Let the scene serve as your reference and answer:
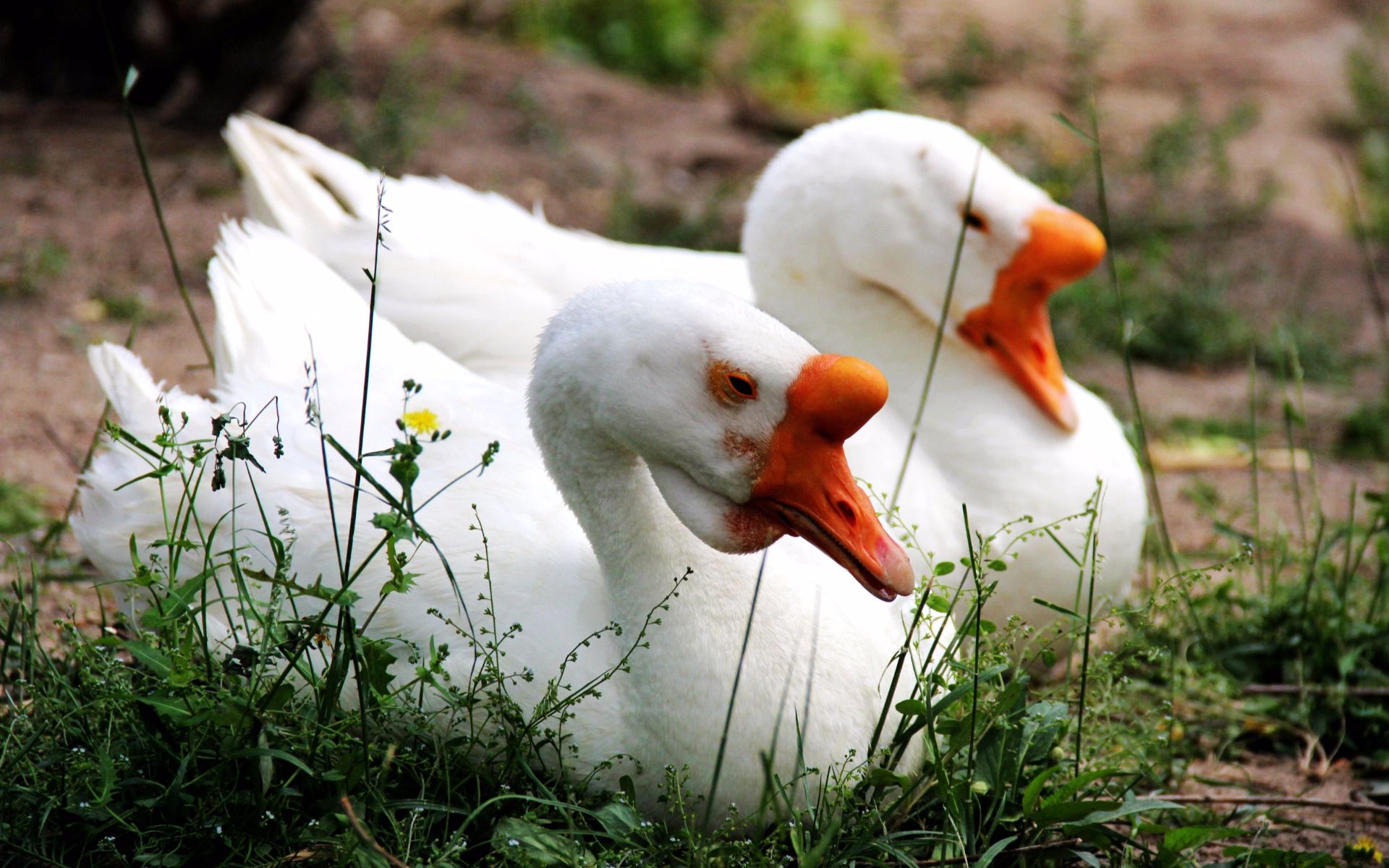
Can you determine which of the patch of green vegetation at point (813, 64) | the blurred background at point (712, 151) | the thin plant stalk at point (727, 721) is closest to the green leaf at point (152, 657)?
the thin plant stalk at point (727, 721)

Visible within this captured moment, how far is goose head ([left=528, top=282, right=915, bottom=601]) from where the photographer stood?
7.82 feet

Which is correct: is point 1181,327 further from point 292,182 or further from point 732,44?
point 732,44

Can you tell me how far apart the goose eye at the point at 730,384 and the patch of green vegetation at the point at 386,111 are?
3.55 metres

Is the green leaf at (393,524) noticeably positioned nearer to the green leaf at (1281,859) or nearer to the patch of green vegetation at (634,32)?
the green leaf at (1281,859)

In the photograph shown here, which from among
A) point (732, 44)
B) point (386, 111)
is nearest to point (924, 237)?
point (386, 111)

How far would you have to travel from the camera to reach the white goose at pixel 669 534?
2.40 m

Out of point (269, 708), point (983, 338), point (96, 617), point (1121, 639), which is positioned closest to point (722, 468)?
point (269, 708)

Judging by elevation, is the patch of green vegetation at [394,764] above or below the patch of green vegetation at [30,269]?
below

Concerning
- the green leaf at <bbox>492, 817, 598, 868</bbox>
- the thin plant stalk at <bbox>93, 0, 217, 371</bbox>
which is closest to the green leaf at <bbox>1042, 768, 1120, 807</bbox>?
the green leaf at <bbox>492, 817, 598, 868</bbox>

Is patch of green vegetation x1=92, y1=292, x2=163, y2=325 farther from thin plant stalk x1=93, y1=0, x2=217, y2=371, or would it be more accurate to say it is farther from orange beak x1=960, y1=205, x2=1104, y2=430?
orange beak x1=960, y1=205, x2=1104, y2=430

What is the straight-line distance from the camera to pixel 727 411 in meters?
2.40

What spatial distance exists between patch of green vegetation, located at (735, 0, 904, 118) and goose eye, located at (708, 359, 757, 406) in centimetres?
583

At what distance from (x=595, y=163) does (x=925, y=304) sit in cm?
361

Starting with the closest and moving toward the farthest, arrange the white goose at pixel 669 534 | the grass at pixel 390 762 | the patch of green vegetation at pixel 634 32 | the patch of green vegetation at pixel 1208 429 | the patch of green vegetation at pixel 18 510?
1. the grass at pixel 390 762
2. the white goose at pixel 669 534
3. the patch of green vegetation at pixel 18 510
4. the patch of green vegetation at pixel 1208 429
5. the patch of green vegetation at pixel 634 32
